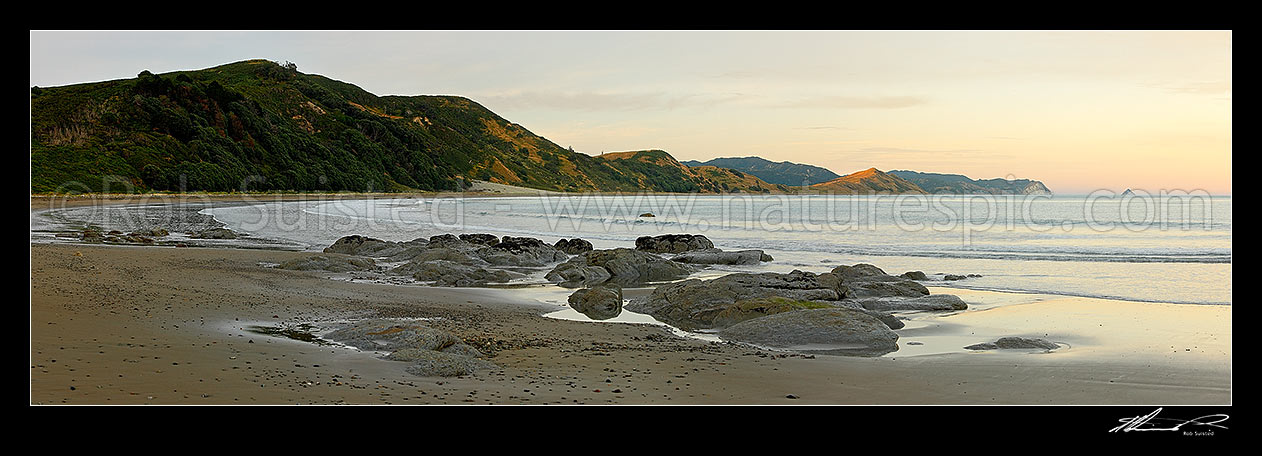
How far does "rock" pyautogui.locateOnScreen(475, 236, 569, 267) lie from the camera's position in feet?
65.3

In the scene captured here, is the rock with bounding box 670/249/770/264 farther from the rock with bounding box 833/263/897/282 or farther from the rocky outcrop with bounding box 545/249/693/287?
the rock with bounding box 833/263/897/282

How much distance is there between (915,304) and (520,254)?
10.5m

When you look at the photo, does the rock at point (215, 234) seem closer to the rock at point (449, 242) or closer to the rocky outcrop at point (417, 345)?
the rock at point (449, 242)

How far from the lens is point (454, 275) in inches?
656

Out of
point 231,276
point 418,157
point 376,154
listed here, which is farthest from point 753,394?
point 418,157

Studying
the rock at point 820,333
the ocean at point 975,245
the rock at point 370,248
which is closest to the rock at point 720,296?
the rock at point 820,333

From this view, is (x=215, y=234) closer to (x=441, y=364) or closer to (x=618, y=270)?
(x=618, y=270)

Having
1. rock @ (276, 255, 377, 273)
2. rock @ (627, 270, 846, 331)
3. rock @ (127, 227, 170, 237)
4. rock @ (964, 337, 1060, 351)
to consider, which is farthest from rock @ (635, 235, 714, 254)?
rock @ (127, 227, 170, 237)

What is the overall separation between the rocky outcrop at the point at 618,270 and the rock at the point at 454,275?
3.80ft

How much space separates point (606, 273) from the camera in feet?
58.7

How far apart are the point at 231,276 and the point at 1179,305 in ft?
54.7

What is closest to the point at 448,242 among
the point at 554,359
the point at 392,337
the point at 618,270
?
the point at 618,270

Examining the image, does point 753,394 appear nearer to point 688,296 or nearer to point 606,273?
point 688,296

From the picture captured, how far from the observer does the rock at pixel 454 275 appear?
16.3m
